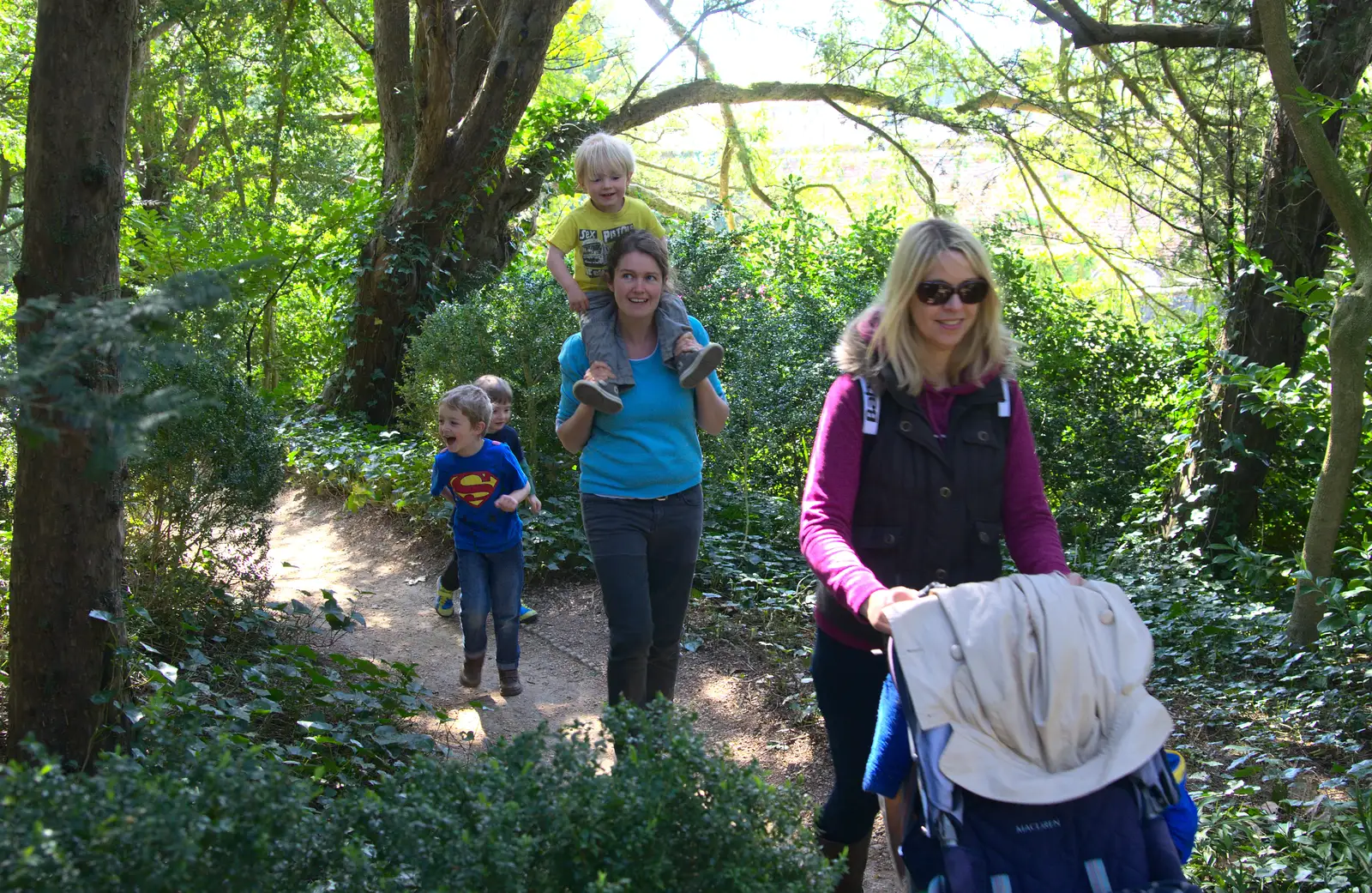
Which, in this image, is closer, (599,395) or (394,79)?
(599,395)

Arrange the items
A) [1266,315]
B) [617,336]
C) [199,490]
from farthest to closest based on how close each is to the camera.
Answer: [1266,315] → [199,490] → [617,336]

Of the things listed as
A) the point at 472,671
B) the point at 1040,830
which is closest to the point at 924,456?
the point at 1040,830

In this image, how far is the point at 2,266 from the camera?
872 inches

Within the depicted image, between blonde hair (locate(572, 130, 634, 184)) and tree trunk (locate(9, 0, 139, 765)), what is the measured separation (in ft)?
7.16

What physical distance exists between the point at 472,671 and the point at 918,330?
11.5ft

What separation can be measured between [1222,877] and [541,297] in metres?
6.52

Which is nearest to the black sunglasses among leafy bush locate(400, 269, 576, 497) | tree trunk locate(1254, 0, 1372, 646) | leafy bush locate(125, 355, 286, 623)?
tree trunk locate(1254, 0, 1372, 646)

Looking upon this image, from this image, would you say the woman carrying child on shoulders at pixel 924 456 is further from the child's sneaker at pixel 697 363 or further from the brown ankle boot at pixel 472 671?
the brown ankle boot at pixel 472 671

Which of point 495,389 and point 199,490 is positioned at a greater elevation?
point 495,389

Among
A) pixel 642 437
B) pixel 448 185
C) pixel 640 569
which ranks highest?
pixel 448 185

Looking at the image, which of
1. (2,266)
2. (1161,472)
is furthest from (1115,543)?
(2,266)

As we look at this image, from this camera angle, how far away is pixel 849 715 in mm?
2965

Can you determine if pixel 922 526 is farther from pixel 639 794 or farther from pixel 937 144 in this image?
pixel 937 144

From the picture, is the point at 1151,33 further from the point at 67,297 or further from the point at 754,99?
the point at 754,99
